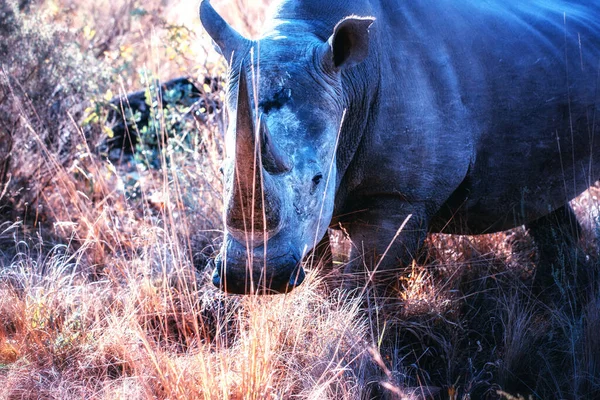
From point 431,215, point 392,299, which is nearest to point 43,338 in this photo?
point 392,299

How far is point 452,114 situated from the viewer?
3975 mm

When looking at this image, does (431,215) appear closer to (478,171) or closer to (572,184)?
(478,171)

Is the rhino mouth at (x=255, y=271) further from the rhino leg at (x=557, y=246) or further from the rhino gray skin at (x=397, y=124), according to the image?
the rhino leg at (x=557, y=246)

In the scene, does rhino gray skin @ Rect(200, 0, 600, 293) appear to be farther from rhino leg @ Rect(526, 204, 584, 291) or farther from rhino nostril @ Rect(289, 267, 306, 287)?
rhino leg @ Rect(526, 204, 584, 291)

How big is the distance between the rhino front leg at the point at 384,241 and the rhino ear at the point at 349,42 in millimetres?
808

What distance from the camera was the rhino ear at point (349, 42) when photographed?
330 centimetres

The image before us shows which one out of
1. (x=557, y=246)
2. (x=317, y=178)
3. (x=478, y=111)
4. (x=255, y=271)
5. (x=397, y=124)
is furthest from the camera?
(x=557, y=246)

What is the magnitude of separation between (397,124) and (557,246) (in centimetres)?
139

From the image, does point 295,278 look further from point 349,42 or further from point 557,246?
point 557,246

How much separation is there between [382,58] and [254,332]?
1561 mm

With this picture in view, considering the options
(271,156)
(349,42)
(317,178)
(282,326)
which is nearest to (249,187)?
(271,156)

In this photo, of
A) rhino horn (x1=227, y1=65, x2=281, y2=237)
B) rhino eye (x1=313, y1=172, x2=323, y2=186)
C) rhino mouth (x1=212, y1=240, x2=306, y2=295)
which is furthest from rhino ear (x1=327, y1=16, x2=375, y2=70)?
rhino mouth (x1=212, y1=240, x2=306, y2=295)

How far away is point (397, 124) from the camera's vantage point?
3.82m

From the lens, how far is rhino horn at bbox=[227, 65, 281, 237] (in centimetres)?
274
